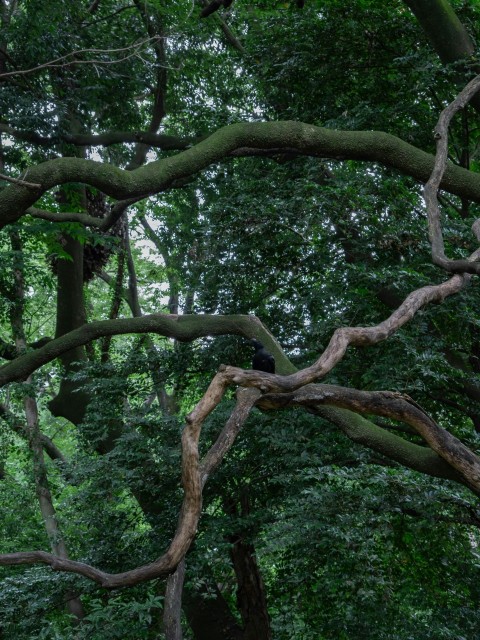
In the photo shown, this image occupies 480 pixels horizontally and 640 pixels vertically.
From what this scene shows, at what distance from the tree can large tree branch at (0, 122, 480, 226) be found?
2 centimetres

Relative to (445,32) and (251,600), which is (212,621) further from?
(445,32)

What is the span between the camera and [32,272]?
9.57m

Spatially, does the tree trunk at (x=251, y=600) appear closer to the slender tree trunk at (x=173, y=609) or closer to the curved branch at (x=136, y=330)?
the curved branch at (x=136, y=330)

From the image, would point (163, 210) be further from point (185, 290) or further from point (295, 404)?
point (295, 404)

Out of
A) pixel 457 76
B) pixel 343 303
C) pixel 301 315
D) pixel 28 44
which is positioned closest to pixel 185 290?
pixel 301 315

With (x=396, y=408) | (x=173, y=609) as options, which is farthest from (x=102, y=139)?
(x=173, y=609)

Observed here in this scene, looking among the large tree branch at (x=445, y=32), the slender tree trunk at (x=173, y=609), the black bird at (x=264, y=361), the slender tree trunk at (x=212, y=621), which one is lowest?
the slender tree trunk at (x=173, y=609)

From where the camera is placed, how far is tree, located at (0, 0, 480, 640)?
5770 mm

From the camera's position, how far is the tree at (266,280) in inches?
227

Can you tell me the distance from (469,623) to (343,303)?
9.86 feet

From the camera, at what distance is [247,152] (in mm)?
6398

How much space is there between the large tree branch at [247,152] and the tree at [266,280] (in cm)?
2

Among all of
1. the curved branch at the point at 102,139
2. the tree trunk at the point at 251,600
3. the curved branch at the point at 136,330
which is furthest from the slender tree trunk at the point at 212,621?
the curved branch at the point at 102,139

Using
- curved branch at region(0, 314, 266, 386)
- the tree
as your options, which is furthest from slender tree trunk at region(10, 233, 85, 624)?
curved branch at region(0, 314, 266, 386)
